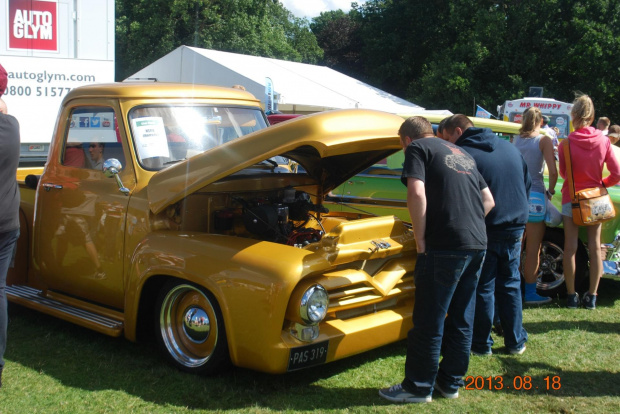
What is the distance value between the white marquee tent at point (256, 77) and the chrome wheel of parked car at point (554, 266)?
12.2 metres

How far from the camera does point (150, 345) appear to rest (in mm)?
4895

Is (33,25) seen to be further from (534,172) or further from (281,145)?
(534,172)

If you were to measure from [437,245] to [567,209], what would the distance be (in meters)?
2.96

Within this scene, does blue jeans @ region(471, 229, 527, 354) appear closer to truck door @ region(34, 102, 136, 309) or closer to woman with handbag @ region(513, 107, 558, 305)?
woman with handbag @ region(513, 107, 558, 305)

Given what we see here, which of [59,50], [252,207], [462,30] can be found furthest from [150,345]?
[462,30]

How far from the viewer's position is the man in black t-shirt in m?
3.67

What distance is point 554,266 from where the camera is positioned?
21.6 ft

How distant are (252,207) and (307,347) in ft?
4.36

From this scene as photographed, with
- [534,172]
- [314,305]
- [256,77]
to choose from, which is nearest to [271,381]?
[314,305]

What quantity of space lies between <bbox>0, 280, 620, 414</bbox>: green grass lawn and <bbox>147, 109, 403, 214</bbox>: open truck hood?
1196mm

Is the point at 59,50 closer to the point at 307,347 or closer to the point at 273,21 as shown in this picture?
the point at 307,347

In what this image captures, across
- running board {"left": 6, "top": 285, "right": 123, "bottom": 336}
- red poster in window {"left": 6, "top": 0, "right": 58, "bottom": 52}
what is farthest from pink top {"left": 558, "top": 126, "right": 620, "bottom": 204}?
red poster in window {"left": 6, "top": 0, "right": 58, "bottom": 52}

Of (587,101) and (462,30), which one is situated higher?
(462,30)
